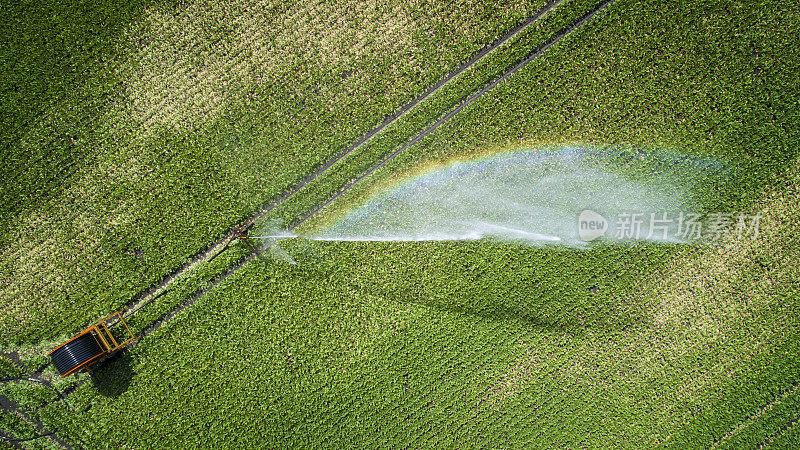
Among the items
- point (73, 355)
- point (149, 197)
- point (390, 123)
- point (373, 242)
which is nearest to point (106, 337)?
point (73, 355)

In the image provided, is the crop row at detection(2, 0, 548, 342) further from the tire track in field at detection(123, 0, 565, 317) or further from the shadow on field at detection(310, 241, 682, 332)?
the shadow on field at detection(310, 241, 682, 332)

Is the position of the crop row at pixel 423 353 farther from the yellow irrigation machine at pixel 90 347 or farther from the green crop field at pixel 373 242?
the yellow irrigation machine at pixel 90 347

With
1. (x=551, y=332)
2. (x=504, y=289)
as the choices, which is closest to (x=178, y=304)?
(x=504, y=289)

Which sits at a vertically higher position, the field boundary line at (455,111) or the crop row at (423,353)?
the field boundary line at (455,111)

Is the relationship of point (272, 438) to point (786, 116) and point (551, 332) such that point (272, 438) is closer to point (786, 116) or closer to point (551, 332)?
point (551, 332)

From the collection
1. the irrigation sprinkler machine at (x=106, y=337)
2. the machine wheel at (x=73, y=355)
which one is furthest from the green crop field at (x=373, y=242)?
the machine wheel at (x=73, y=355)

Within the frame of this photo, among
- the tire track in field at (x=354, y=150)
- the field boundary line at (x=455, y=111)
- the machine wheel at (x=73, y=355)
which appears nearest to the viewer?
the machine wheel at (x=73, y=355)

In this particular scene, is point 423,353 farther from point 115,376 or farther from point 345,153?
point 115,376
